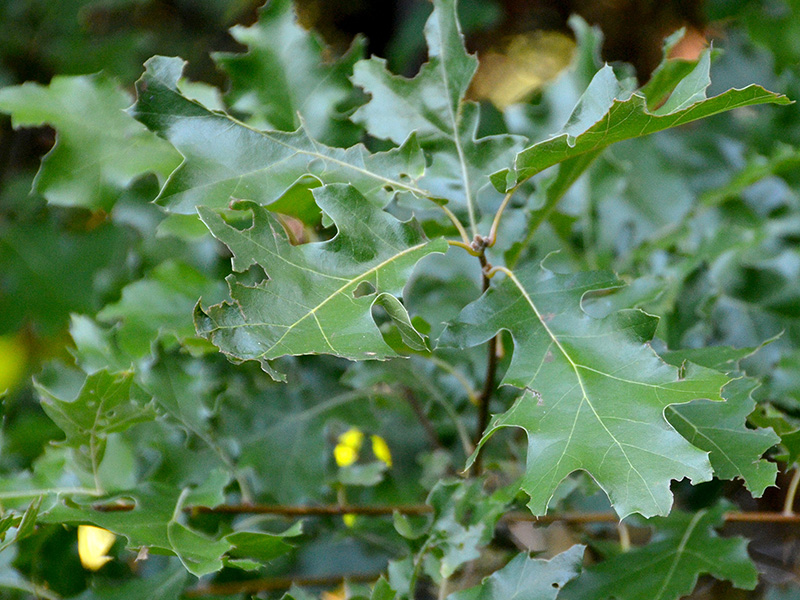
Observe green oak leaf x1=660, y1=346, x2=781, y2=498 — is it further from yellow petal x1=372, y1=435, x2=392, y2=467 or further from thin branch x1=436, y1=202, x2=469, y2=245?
yellow petal x1=372, y1=435, x2=392, y2=467

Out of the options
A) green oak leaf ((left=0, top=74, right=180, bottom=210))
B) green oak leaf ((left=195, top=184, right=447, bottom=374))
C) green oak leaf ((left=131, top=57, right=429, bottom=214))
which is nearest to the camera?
green oak leaf ((left=195, top=184, right=447, bottom=374))

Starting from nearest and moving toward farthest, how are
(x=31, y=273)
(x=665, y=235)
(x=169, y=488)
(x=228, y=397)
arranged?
(x=169, y=488) → (x=228, y=397) → (x=665, y=235) → (x=31, y=273)

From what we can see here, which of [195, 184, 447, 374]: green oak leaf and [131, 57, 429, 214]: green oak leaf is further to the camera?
[131, 57, 429, 214]: green oak leaf

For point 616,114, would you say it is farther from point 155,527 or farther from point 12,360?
point 12,360

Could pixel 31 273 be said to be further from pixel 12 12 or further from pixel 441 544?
pixel 441 544

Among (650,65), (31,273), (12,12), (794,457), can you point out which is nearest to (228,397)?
(794,457)

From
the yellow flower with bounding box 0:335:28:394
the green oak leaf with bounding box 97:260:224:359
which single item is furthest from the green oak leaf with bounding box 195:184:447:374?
the yellow flower with bounding box 0:335:28:394

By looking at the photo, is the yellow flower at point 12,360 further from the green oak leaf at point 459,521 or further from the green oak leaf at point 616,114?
the green oak leaf at point 616,114
